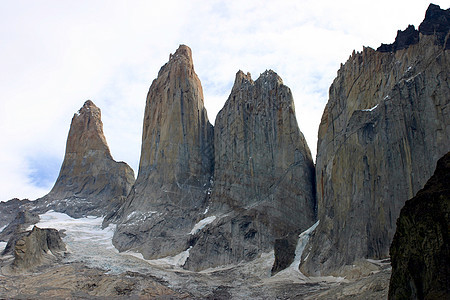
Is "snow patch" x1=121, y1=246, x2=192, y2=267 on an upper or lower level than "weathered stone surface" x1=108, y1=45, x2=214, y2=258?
lower

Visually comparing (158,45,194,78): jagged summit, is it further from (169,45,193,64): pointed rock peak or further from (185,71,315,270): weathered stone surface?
(185,71,315,270): weathered stone surface

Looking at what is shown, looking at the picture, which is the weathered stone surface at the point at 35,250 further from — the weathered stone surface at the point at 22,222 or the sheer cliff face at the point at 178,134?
the sheer cliff face at the point at 178,134

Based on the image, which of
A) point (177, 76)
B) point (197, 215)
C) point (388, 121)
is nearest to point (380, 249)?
point (388, 121)

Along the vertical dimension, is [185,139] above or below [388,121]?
above

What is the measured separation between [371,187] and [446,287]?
85.4 ft

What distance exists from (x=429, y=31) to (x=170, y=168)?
39443 millimetres

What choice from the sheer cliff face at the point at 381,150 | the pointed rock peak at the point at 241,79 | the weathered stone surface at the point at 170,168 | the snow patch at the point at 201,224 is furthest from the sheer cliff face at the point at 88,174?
the sheer cliff face at the point at 381,150

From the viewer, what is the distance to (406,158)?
34125 millimetres

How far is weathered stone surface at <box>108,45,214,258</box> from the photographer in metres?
58.6

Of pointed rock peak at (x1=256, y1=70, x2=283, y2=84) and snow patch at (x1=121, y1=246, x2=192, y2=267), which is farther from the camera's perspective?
pointed rock peak at (x1=256, y1=70, x2=283, y2=84)

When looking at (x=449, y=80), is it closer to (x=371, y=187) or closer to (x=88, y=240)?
(x=371, y=187)

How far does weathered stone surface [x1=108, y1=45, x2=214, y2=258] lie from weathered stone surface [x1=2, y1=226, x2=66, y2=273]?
8.19m

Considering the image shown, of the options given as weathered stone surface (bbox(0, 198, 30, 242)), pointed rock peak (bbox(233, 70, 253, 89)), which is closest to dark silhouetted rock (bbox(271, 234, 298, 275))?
pointed rock peak (bbox(233, 70, 253, 89))

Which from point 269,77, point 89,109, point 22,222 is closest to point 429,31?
point 269,77
